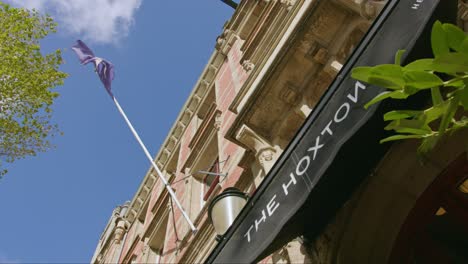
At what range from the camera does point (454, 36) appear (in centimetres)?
179

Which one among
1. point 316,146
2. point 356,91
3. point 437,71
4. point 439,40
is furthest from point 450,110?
point 316,146

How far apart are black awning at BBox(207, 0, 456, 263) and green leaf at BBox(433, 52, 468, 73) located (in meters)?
1.44

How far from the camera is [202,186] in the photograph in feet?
40.5

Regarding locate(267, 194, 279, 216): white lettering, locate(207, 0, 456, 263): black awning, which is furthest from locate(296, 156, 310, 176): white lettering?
locate(267, 194, 279, 216): white lettering

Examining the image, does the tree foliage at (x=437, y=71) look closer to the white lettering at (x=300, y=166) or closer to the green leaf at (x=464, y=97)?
the green leaf at (x=464, y=97)

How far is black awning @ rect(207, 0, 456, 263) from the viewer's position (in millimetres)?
3238

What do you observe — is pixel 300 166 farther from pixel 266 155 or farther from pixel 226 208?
pixel 266 155

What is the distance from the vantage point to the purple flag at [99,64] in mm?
14773

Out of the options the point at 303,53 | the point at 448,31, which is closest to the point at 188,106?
the point at 303,53

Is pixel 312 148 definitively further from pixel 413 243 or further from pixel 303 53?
pixel 303 53

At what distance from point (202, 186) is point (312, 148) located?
29.6 feet

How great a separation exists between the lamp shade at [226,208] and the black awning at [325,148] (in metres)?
0.95

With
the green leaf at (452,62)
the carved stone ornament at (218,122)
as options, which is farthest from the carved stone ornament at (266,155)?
the carved stone ornament at (218,122)

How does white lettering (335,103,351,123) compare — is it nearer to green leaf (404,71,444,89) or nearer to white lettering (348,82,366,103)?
white lettering (348,82,366,103)
